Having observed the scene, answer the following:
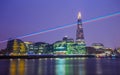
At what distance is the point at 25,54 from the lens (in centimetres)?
16288

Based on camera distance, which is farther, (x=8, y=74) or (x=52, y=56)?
(x=52, y=56)

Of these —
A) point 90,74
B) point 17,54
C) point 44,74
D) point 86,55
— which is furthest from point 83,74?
point 86,55

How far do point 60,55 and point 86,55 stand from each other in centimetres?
1909

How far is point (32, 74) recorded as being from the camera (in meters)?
37.9

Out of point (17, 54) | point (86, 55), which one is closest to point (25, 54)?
point (17, 54)

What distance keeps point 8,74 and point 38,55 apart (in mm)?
127942

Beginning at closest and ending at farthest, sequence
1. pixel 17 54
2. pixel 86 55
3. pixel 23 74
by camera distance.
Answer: pixel 23 74, pixel 17 54, pixel 86 55

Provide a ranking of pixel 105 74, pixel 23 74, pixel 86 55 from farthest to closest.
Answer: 1. pixel 86 55
2. pixel 105 74
3. pixel 23 74

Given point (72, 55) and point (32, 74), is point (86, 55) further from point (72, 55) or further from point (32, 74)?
point (32, 74)

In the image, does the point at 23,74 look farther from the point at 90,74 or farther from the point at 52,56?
the point at 52,56

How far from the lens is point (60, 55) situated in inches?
6811

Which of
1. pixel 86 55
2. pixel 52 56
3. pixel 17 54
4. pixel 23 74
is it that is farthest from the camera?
pixel 86 55

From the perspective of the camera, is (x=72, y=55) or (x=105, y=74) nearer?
(x=105, y=74)

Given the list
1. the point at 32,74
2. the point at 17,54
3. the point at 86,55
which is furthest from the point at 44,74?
the point at 86,55
